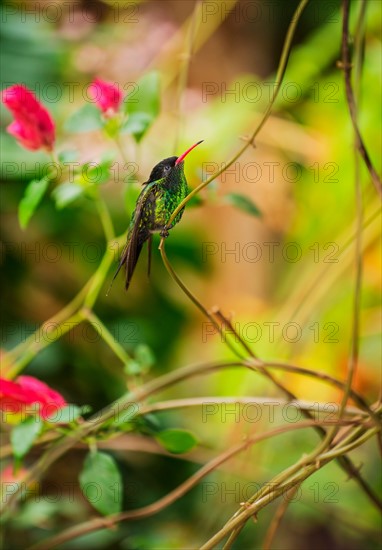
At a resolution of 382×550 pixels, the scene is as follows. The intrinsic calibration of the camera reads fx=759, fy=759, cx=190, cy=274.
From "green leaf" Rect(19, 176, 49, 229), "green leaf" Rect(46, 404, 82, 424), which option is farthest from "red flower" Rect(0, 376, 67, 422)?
"green leaf" Rect(19, 176, 49, 229)

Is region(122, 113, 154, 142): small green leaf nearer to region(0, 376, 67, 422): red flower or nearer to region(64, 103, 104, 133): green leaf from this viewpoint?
region(64, 103, 104, 133): green leaf

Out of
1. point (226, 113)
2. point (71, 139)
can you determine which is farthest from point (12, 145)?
point (226, 113)

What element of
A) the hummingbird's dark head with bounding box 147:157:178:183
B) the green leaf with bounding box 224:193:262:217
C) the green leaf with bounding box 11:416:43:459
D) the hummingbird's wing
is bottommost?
the green leaf with bounding box 11:416:43:459

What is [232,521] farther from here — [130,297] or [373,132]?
[130,297]

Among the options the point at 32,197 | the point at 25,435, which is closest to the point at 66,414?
the point at 25,435

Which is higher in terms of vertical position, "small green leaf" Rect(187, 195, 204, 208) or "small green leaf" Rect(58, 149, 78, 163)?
"small green leaf" Rect(58, 149, 78, 163)

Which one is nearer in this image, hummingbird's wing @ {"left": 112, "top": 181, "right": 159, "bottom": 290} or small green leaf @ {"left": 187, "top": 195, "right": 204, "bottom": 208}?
hummingbird's wing @ {"left": 112, "top": 181, "right": 159, "bottom": 290}
